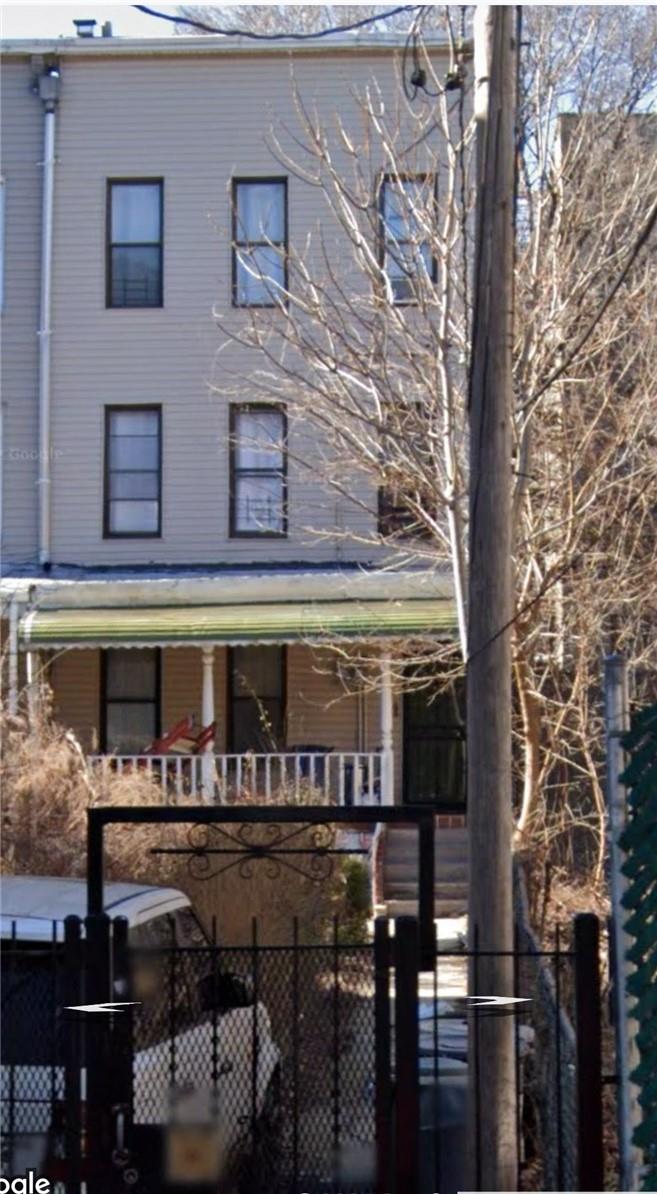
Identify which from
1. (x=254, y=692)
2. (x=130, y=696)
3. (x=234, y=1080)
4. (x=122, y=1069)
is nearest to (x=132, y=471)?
(x=130, y=696)

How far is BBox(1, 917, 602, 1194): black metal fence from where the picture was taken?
5273mm

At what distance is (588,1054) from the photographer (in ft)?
17.1

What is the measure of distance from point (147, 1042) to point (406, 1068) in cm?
153

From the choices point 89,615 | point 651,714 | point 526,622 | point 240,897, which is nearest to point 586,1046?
point 651,714

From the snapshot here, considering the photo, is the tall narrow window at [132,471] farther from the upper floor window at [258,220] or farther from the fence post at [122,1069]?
the fence post at [122,1069]

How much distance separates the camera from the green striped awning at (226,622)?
16.6 meters

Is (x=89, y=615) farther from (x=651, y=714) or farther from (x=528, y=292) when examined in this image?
(x=651, y=714)

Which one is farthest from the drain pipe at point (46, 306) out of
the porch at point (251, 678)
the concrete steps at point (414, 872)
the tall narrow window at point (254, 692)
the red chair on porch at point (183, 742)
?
the concrete steps at point (414, 872)

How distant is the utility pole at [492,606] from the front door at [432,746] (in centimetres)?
1301

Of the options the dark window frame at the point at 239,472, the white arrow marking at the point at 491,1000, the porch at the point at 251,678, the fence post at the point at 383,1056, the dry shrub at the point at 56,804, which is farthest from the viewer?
the dark window frame at the point at 239,472

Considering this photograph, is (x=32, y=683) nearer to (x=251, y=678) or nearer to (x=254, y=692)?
(x=254, y=692)

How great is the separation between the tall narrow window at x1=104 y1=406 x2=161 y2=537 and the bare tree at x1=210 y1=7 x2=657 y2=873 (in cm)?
491

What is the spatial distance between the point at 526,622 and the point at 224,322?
8540 mm

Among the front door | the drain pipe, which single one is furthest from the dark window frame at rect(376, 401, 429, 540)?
the drain pipe
